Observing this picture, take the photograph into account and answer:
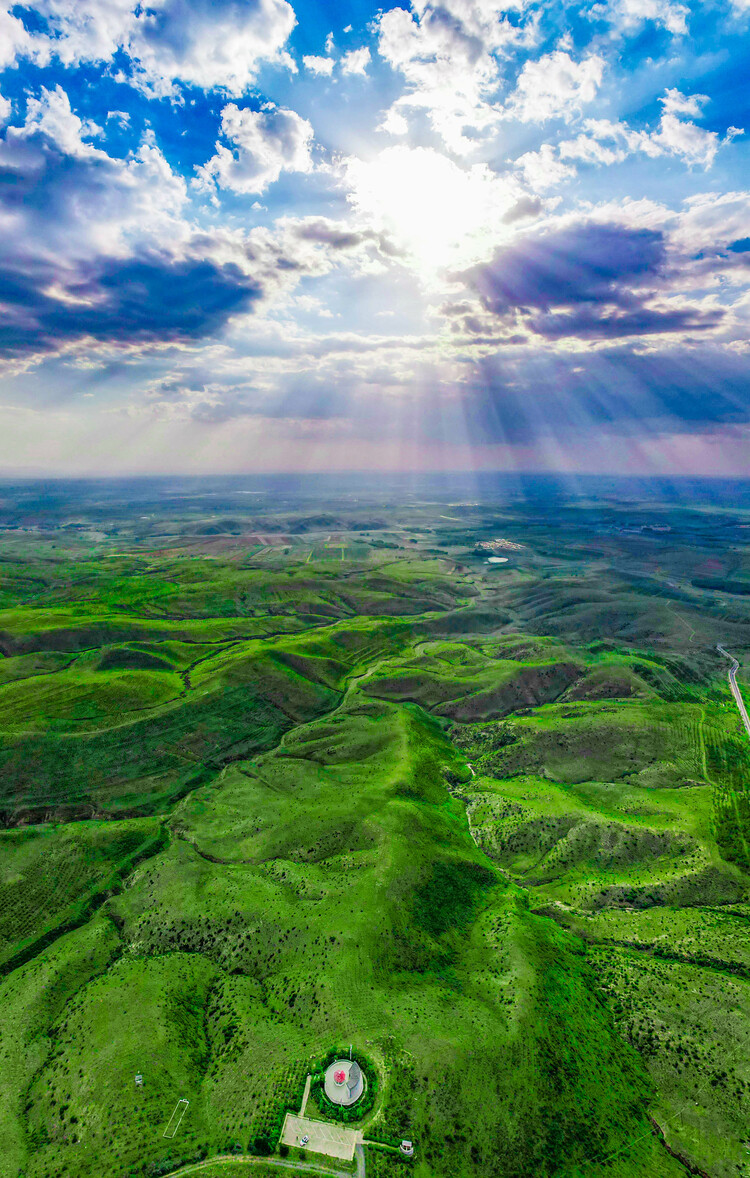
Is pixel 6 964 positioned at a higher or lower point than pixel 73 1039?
lower

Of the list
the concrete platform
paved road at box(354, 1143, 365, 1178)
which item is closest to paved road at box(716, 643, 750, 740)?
paved road at box(354, 1143, 365, 1178)

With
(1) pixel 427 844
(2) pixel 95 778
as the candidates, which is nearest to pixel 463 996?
(1) pixel 427 844

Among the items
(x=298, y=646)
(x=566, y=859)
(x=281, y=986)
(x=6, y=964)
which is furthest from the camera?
(x=298, y=646)

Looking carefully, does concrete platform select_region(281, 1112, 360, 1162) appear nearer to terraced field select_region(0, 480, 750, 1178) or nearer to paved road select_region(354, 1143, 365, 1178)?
paved road select_region(354, 1143, 365, 1178)

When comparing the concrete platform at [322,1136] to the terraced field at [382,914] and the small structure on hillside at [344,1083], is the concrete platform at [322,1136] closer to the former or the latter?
the terraced field at [382,914]

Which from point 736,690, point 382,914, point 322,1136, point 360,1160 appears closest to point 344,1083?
point 322,1136

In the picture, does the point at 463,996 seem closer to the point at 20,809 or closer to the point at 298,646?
the point at 20,809

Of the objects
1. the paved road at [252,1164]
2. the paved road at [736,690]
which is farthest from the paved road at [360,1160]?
the paved road at [736,690]
